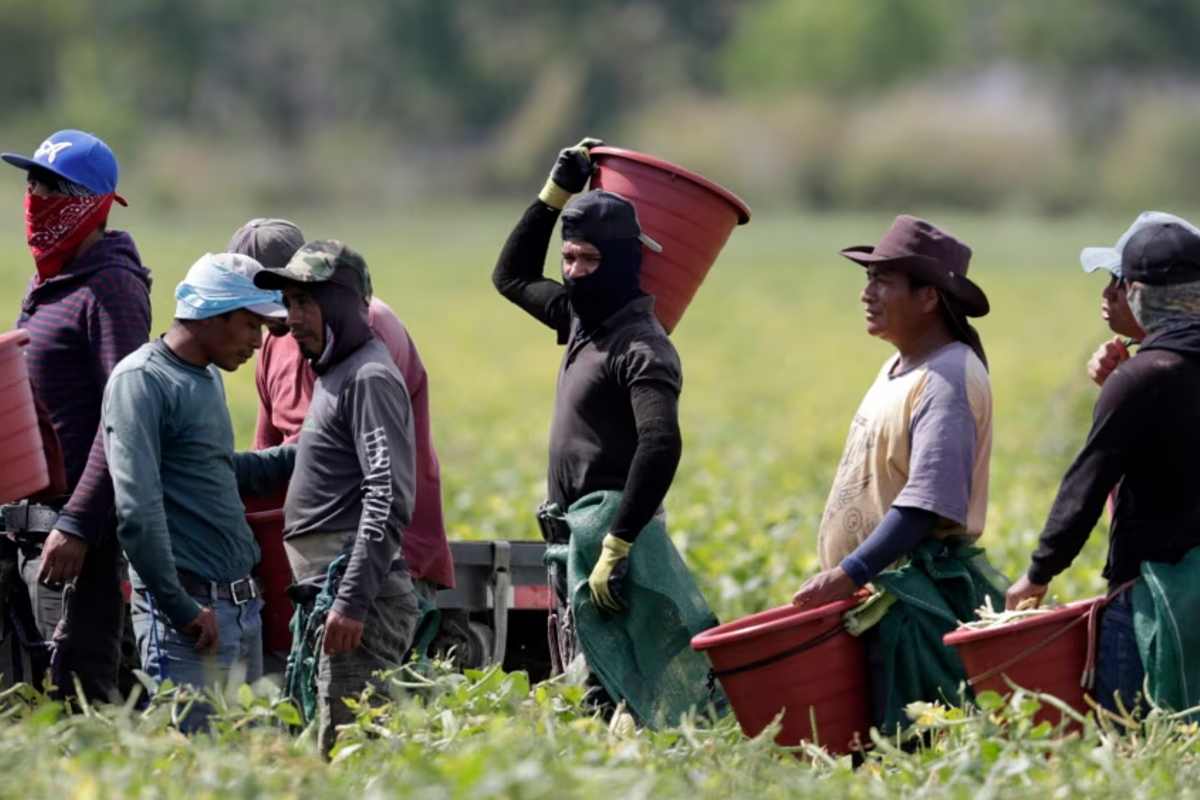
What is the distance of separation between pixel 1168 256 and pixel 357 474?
205 centimetres

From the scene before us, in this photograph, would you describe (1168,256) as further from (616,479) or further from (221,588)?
(221,588)

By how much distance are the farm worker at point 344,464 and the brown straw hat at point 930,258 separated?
1.26 m

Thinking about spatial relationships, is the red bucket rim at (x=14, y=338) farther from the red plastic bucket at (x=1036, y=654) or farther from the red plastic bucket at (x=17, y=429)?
the red plastic bucket at (x=1036, y=654)

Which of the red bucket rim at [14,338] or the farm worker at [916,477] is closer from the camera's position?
the red bucket rim at [14,338]

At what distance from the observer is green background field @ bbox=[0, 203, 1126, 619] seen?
11727mm

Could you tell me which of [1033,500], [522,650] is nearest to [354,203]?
[1033,500]

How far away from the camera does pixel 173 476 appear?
20.0 ft

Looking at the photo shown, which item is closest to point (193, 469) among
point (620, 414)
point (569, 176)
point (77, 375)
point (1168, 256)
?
point (77, 375)

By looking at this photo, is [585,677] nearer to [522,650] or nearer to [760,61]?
[522,650]

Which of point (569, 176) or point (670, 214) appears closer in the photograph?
point (670, 214)

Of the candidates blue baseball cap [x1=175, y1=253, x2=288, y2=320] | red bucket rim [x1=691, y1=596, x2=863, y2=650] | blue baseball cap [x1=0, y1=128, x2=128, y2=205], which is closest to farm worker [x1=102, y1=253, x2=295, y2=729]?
blue baseball cap [x1=175, y1=253, x2=288, y2=320]

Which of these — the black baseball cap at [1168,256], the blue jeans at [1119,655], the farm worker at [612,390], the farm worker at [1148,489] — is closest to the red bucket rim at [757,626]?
the farm worker at [612,390]

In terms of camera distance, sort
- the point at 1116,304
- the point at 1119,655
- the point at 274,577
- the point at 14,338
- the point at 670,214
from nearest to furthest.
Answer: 1. the point at 1119,655
2. the point at 14,338
3. the point at 1116,304
4. the point at 274,577
5. the point at 670,214

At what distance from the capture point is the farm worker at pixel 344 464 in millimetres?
5984
